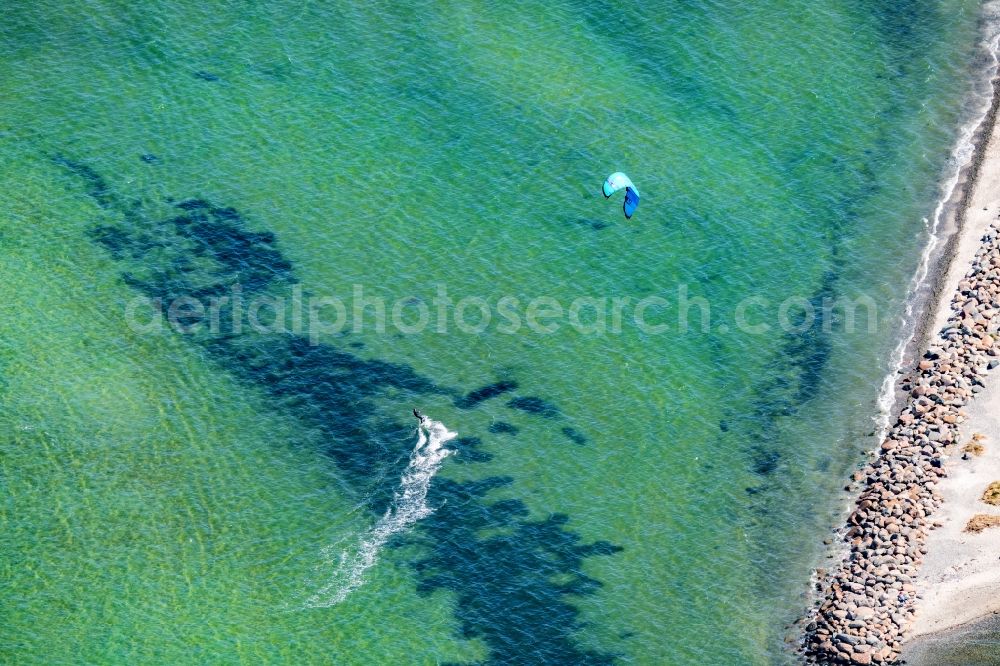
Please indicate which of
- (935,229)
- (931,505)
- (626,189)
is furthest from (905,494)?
(626,189)

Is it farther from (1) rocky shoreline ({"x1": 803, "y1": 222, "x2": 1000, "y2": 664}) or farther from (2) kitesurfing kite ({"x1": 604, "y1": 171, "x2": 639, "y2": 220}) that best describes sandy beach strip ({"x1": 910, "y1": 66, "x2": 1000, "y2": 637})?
(2) kitesurfing kite ({"x1": 604, "y1": 171, "x2": 639, "y2": 220})

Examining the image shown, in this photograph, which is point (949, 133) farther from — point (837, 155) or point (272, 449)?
point (272, 449)

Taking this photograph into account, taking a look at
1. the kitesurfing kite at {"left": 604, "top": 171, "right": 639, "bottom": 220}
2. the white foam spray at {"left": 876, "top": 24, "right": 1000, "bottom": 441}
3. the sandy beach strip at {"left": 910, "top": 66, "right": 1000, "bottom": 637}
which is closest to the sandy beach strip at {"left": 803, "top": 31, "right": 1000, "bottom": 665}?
the sandy beach strip at {"left": 910, "top": 66, "right": 1000, "bottom": 637}

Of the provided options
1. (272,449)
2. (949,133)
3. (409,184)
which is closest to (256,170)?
(409,184)

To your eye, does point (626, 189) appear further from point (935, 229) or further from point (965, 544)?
point (965, 544)

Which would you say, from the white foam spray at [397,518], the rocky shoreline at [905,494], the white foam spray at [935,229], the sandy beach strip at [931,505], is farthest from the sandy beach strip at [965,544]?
the white foam spray at [397,518]
